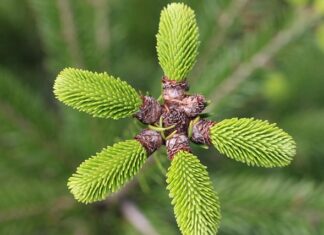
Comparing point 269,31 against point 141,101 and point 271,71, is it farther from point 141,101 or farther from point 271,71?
point 141,101

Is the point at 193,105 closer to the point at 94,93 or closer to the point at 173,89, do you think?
the point at 173,89

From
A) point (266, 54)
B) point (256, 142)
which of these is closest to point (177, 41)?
point (256, 142)

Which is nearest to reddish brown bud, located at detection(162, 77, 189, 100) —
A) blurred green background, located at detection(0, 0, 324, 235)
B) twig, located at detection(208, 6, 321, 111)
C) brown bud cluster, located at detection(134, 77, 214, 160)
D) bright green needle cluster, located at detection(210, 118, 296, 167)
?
brown bud cluster, located at detection(134, 77, 214, 160)

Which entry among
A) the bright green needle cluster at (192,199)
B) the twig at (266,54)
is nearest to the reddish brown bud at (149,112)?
the bright green needle cluster at (192,199)

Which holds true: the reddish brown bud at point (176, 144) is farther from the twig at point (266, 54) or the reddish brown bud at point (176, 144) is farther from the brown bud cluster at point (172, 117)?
the twig at point (266, 54)

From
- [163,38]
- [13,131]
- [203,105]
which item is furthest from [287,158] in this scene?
[13,131]
